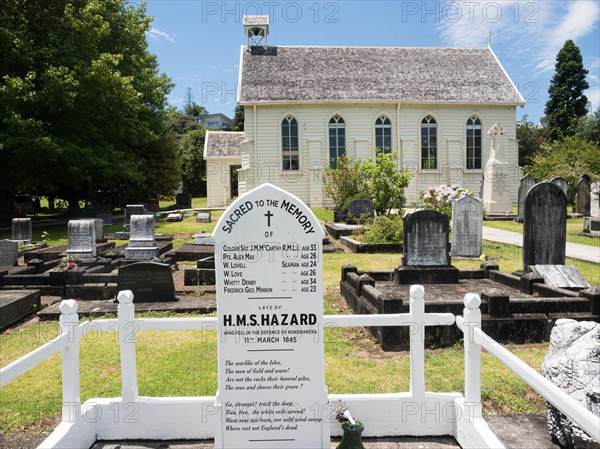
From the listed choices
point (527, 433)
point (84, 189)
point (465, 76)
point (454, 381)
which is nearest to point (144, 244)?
point (454, 381)

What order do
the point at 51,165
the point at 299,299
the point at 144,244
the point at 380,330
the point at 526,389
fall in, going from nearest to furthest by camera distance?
the point at 299,299 < the point at 526,389 < the point at 380,330 < the point at 144,244 < the point at 51,165

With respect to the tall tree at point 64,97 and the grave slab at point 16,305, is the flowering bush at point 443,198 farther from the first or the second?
the tall tree at point 64,97

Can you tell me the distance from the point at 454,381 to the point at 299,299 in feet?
7.87

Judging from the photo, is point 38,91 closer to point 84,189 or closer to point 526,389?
point 84,189

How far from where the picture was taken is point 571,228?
2008cm

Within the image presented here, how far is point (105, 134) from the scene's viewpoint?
87.7 ft

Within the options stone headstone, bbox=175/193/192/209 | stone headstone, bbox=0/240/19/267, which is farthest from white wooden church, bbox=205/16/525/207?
stone headstone, bbox=0/240/19/267

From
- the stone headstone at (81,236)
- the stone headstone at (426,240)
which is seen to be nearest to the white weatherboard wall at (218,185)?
the stone headstone at (81,236)

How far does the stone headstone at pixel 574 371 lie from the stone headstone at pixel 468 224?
10.3 meters

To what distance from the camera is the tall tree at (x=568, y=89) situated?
4534 cm

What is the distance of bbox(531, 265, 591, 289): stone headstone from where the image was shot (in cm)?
855

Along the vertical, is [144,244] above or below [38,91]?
below

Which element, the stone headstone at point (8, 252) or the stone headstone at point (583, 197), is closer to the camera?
the stone headstone at point (8, 252)

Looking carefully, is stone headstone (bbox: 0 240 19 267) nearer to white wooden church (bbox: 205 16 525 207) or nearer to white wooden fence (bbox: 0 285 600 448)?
white wooden fence (bbox: 0 285 600 448)
